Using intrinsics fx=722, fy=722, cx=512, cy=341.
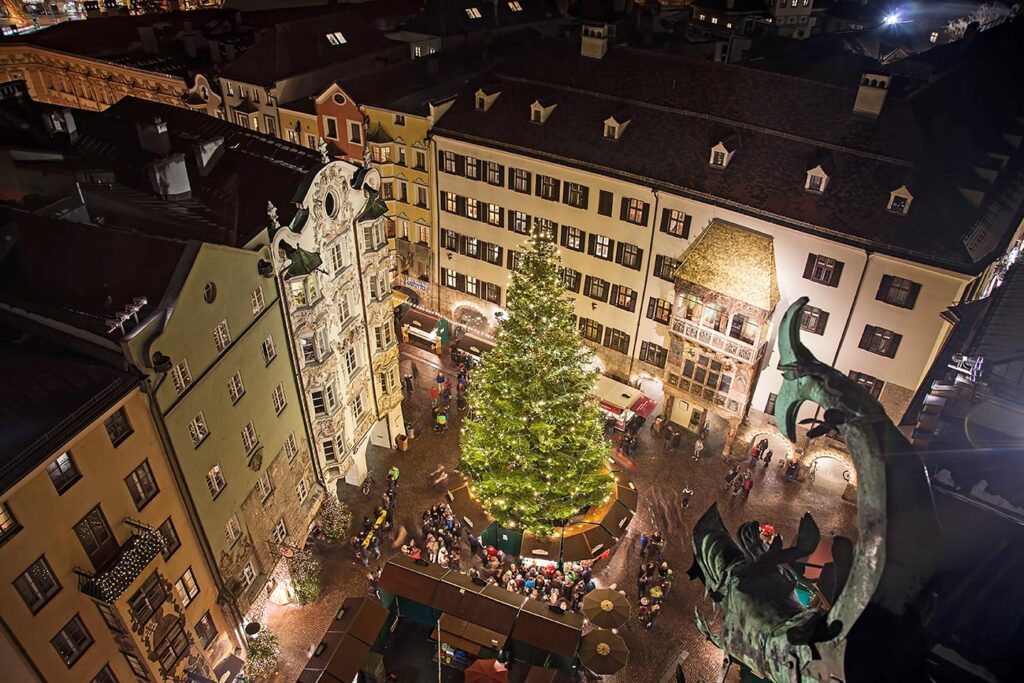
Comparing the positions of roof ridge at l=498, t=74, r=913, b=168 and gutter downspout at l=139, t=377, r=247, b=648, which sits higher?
roof ridge at l=498, t=74, r=913, b=168

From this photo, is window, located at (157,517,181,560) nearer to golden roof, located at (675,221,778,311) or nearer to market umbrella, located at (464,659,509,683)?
market umbrella, located at (464,659,509,683)

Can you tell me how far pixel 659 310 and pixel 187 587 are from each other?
32.0 metres

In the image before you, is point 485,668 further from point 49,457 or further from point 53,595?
point 49,457

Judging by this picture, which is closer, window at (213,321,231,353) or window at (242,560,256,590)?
window at (213,321,231,353)

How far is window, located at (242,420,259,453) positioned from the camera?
32281 mm

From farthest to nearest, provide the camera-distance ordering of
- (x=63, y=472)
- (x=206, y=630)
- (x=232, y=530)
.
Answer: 1. (x=232, y=530)
2. (x=206, y=630)
3. (x=63, y=472)

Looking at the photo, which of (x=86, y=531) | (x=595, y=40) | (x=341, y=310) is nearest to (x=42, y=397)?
(x=86, y=531)

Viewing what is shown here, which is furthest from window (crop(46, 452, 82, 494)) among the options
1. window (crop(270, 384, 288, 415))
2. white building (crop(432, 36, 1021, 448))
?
white building (crop(432, 36, 1021, 448))

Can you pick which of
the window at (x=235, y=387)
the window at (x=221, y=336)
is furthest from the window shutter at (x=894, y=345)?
the window at (x=221, y=336)

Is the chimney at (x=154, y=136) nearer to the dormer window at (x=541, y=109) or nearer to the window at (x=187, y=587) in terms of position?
the window at (x=187, y=587)

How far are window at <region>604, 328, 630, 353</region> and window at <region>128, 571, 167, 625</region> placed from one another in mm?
32992

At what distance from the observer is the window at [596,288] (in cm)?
4997

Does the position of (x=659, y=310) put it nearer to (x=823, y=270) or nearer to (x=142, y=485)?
(x=823, y=270)

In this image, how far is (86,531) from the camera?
2417 cm
